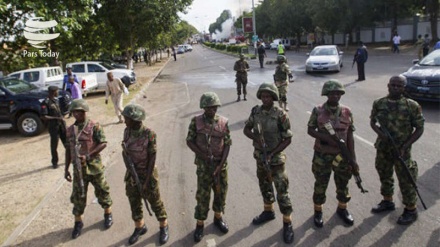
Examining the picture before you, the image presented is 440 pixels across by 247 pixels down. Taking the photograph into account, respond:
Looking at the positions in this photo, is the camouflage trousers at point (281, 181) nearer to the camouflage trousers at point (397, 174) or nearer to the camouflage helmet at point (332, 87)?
the camouflage helmet at point (332, 87)

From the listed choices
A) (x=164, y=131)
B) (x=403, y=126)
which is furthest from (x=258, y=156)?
(x=164, y=131)

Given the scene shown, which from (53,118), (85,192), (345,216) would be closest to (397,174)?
(345,216)

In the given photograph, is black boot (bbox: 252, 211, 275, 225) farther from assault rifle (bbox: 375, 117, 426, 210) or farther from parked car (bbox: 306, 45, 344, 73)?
parked car (bbox: 306, 45, 344, 73)

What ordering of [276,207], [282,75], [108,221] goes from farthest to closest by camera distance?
[282,75] → [276,207] → [108,221]

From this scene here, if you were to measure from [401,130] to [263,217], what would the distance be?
1.88m

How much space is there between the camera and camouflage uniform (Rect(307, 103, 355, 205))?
3820 millimetres

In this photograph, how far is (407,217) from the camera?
401cm

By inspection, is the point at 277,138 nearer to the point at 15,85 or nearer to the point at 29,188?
the point at 29,188

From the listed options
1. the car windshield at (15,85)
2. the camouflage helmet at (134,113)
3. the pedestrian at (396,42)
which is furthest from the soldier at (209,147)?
the pedestrian at (396,42)

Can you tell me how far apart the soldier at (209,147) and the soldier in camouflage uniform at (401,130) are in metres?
1.80

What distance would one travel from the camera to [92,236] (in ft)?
14.0

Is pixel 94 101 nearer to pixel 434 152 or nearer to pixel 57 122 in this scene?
pixel 57 122

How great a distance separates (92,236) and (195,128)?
1.88m

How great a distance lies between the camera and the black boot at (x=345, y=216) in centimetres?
407
